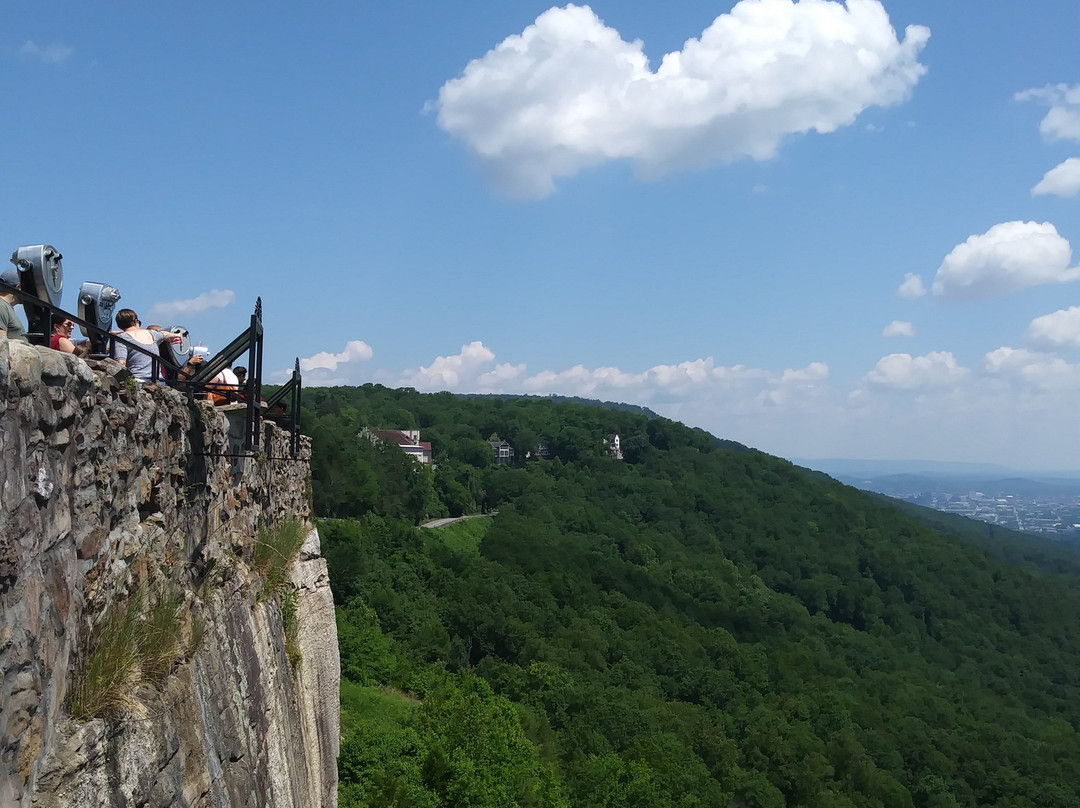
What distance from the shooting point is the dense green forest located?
32.9m

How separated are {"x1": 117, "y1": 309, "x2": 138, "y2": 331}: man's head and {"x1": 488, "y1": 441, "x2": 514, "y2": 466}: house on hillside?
127 m

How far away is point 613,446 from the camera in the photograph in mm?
141875

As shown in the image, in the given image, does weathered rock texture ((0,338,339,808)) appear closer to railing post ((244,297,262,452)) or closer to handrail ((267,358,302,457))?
railing post ((244,297,262,452))

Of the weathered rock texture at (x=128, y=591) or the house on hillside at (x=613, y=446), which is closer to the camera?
the weathered rock texture at (x=128, y=591)

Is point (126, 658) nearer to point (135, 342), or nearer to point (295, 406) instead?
point (135, 342)

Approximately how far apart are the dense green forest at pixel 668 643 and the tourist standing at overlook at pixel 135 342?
40.3 ft

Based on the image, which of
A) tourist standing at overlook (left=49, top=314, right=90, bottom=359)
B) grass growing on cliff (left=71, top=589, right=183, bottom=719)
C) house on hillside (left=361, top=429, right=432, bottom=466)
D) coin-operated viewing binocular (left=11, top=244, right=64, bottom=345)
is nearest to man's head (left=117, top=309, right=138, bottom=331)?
tourist standing at overlook (left=49, top=314, right=90, bottom=359)

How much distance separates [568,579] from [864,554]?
54494mm

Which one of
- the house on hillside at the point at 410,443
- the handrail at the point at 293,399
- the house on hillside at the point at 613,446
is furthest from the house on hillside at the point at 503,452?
the handrail at the point at 293,399

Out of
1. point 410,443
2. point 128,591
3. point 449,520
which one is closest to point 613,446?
point 410,443

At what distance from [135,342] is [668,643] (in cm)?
6323

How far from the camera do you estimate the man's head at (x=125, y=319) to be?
6.26m

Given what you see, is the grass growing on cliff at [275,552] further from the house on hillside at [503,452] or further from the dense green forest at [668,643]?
the house on hillside at [503,452]

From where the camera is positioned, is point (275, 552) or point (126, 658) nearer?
point (126, 658)
